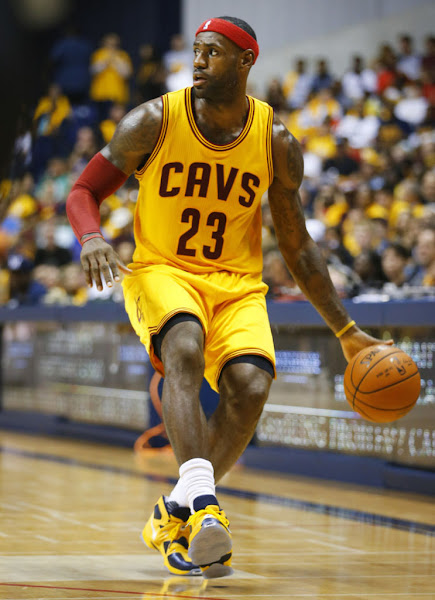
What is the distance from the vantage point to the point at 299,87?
17.8 metres

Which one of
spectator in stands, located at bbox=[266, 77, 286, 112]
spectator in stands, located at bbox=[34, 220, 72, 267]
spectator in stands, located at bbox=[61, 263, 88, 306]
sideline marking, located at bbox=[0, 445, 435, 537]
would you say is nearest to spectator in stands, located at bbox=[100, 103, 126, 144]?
spectator in stands, located at bbox=[266, 77, 286, 112]

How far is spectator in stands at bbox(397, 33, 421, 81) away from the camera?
15.6 metres

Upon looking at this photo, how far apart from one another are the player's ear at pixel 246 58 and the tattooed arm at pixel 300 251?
268 millimetres

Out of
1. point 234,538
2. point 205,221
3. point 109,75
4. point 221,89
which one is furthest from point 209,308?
point 109,75

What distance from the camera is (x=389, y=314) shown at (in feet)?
21.4

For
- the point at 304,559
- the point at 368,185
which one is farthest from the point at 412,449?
the point at 368,185

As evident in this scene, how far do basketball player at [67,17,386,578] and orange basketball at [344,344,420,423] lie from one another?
46 cm

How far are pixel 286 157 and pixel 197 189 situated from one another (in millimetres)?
394

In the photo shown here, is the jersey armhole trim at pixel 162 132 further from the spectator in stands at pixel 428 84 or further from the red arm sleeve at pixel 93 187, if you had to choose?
the spectator in stands at pixel 428 84

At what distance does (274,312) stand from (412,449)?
1570 mm

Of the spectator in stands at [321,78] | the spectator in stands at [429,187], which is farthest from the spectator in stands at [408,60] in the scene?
the spectator in stands at [429,187]

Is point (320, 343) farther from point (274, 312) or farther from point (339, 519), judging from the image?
point (339, 519)

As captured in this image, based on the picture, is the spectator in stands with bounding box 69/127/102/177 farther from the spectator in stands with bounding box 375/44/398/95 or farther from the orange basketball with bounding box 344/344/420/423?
the orange basketball with bounding box 344/344/420/423

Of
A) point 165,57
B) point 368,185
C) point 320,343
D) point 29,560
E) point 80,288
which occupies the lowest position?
point 29,560
